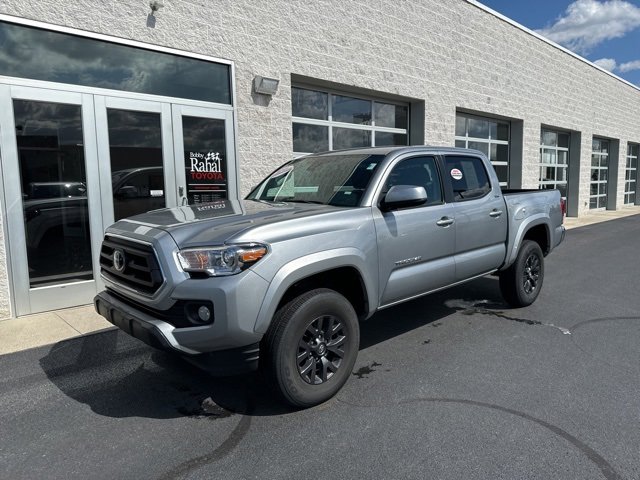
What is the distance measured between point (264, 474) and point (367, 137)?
875cm

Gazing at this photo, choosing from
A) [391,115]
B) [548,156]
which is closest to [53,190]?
[391,115]

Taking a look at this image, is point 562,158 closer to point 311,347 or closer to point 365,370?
point 365,370

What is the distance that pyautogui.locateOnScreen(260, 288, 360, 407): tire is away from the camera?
123 inches

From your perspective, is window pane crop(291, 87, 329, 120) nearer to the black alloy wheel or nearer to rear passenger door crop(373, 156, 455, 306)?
rear passenger door crop(373, 156, 455, 306)

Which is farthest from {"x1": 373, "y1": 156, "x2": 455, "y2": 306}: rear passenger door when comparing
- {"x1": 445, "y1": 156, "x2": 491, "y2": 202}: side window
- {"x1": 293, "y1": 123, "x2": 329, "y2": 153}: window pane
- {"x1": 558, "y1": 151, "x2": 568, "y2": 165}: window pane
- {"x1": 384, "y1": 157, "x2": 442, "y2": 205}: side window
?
{"x1": 558, "y1": 151, "x2": 568, "y2": 165}: window pane

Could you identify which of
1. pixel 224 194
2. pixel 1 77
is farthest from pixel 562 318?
pixel 1 77

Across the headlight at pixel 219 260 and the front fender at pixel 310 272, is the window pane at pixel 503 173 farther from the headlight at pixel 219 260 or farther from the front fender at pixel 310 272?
the headlight at pixel 219 260

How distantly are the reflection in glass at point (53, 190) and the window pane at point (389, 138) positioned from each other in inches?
259

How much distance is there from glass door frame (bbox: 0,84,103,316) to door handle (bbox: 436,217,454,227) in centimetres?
447

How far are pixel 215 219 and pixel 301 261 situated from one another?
2.44 feet

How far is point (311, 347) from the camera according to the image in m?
3.36

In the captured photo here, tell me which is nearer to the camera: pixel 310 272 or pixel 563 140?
pixel 310 272

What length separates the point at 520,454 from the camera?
9.06 feet

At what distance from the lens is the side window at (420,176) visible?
430cm
